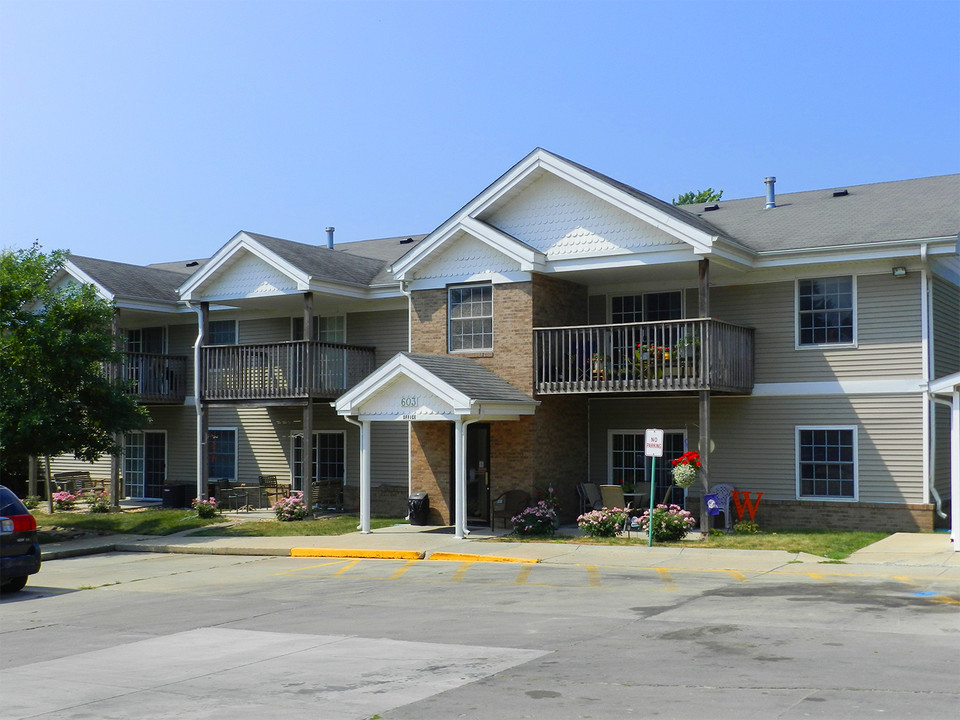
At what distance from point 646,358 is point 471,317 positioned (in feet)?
14.2

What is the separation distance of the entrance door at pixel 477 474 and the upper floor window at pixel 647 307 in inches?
157

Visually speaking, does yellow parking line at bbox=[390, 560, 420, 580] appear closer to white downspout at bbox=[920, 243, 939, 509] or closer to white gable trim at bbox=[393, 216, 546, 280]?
white gable trim at bbox=[393, 216, 546, 280]

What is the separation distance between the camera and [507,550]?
19172 mm

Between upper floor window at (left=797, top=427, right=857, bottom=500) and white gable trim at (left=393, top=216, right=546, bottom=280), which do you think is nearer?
upper floor window at (left=797, top=427, right=857, bottom=500)

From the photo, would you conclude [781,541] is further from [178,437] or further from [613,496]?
[178,437]

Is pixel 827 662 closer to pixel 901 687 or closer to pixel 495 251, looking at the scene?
pixel 901 687

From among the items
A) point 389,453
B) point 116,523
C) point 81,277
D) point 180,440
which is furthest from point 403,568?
point 81,277

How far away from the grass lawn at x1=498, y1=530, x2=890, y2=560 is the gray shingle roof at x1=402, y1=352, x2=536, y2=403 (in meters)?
2.87

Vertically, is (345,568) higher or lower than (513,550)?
lower

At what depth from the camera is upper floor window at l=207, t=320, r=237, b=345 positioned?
98.7 ft

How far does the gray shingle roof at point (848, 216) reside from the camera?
2080cm

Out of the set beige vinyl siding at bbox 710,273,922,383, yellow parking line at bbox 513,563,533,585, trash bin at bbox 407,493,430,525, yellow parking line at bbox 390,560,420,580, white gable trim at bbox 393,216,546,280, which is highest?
white gable trim at bbox 393,216,546,280

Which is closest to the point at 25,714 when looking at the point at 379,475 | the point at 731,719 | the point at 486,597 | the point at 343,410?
the point at 731,719

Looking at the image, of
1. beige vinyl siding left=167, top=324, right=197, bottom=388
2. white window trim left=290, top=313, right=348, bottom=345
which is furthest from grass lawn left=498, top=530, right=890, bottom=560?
beige vinyl siding left=167, top=324, right=197, bottom=388
